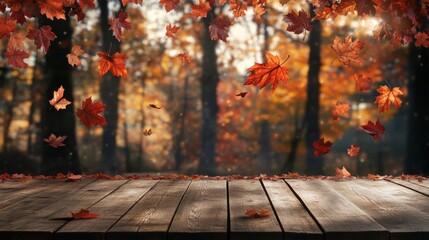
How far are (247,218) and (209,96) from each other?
13712 millimetres

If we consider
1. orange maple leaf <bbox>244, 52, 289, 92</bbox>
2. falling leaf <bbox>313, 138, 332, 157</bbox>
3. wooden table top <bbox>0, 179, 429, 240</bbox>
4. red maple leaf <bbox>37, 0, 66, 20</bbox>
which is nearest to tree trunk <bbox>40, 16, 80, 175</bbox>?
wooden table top <bbox>0, 179, 429, 240</bbox>

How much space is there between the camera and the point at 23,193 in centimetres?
405

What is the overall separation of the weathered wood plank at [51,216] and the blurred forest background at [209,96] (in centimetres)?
223

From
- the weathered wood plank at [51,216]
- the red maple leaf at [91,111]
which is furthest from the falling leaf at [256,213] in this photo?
the red maple leaf at [91,111]

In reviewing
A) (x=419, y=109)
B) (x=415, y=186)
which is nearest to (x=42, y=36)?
(x=415, y=186)

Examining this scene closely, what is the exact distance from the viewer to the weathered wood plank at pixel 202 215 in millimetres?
2654

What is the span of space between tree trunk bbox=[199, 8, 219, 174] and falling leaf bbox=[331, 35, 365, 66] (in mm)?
12340

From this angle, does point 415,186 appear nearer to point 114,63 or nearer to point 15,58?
point 114,63

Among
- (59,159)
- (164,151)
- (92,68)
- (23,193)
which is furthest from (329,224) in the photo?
(164,151)

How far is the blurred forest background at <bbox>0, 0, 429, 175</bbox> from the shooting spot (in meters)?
11.5

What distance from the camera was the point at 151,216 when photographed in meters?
3.07
